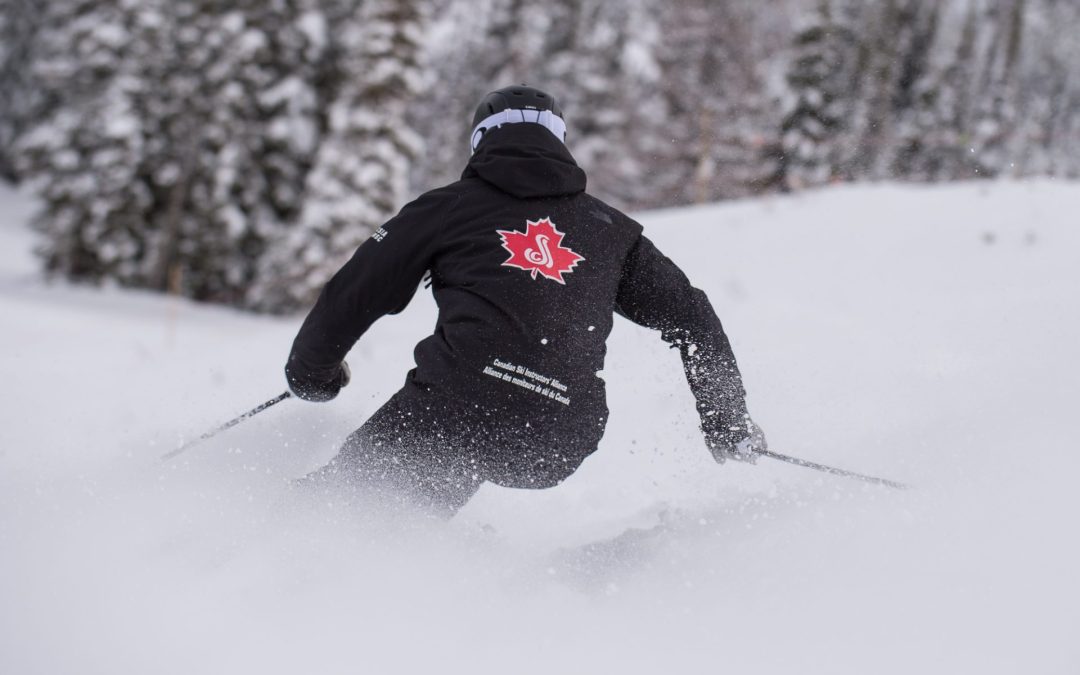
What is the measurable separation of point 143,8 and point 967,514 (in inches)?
1079

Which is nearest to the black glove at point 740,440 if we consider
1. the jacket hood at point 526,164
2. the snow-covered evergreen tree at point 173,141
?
the jacket hood at point 526,164

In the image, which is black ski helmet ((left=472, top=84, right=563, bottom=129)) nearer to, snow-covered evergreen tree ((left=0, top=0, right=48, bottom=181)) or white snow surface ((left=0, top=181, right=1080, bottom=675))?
white snow surface ((left=0, top=181, right=1080, bottom=675))

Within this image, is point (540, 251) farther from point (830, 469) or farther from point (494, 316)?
point (830, 469)

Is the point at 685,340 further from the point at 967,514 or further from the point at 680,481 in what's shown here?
the point at 967,514

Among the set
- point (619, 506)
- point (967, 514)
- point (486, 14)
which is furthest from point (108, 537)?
point (486, 14)

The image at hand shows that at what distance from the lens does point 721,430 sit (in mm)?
3471

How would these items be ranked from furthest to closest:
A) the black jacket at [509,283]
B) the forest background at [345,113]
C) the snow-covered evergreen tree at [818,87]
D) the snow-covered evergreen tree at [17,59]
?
the snow-covered evergreen tree at [17,59] → the forest background at [345,113] → the snow-covered evergreen tree at [818,87] → the black jacket at [509,283]

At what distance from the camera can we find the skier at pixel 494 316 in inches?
119

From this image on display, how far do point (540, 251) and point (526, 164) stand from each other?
12.6 inches

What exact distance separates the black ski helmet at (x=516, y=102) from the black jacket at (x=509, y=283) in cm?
16

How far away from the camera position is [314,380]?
3.43 m

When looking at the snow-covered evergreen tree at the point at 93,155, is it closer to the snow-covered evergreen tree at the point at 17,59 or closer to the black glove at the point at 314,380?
the snow-covered evergreen tree at the point at 17,59

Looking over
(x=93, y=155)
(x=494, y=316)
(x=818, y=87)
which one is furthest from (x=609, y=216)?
(x=93, y=155)

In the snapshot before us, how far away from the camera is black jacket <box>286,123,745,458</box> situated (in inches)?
119
